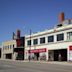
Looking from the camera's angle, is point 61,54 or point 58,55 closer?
point 61,54

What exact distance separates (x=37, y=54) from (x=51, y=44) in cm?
1047

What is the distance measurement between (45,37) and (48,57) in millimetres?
5798

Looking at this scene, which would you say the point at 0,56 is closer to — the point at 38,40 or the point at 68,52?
the point at 38,40

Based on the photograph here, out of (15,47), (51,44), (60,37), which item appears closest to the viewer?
(60,37)

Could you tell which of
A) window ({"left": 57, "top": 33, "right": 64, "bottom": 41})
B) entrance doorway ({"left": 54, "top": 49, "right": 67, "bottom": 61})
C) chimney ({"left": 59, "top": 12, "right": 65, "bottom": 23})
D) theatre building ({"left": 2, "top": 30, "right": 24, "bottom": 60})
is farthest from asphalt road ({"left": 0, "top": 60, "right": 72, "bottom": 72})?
theatre building ({"left": 2, "top": 30, "right": 24, "bottom": 60})

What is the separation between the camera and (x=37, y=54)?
81125 millimetres

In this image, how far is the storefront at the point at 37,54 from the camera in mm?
76275

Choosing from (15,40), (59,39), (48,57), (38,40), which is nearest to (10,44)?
(15,40)

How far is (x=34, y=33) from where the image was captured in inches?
3246

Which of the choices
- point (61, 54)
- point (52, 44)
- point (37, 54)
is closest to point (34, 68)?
point (61, 54)

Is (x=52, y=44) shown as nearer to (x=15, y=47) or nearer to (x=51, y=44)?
(x=51, y=44)

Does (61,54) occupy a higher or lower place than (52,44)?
lower

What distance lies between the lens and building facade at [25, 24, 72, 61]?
6438cm

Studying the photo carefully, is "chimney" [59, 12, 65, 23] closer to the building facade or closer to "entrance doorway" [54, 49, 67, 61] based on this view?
the building facade
